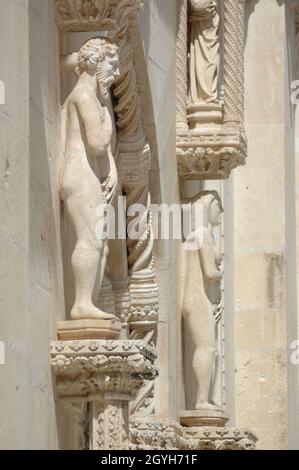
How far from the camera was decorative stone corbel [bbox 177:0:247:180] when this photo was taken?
20.1 meters

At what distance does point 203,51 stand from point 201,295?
1878mm

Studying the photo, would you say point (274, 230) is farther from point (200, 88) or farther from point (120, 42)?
point (120, 42)

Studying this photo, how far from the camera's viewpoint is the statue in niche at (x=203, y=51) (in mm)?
20469

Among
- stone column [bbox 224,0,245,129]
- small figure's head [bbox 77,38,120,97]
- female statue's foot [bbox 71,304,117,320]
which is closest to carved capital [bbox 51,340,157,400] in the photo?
female statue's foot [bbox 71,304,117,320]

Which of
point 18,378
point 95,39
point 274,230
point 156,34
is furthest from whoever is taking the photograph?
point 274,230

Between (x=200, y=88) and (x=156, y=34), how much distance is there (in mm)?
1627

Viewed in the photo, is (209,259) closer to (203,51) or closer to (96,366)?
(203,51)

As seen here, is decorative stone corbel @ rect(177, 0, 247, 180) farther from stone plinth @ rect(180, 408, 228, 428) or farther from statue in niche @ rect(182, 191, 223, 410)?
stone plinth @ rect(180, 408, 228, 428)

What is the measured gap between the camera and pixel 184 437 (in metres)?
19.9

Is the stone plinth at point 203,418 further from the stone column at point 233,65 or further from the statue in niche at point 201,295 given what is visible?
the stone column at point 233,65

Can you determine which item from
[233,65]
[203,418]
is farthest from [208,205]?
[203,418]

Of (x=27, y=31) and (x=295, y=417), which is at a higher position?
(x=27, y=31)

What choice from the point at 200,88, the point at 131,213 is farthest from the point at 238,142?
the point at 131,213

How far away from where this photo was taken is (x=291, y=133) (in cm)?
2452
